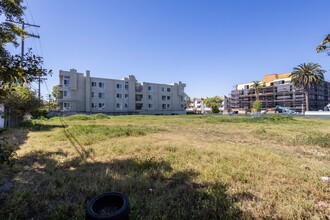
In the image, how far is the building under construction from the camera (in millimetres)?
75312

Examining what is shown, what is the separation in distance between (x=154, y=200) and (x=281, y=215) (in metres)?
2.17

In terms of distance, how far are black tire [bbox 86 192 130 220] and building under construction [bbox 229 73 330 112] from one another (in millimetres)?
85862

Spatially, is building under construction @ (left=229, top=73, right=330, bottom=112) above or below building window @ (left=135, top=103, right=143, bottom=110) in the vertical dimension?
above

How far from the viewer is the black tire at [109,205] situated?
2434 millimetres

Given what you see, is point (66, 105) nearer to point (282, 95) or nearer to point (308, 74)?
point (308, 74)

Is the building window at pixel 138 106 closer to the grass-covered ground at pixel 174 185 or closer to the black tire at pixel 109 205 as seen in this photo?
the grass-covered ground at pixel 174 185

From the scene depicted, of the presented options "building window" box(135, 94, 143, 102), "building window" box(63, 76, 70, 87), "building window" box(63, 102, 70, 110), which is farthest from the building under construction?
"building window" box(63, 102, 70, 110)

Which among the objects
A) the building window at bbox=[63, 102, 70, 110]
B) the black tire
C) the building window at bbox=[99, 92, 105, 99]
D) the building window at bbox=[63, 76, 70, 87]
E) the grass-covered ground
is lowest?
the grass-covered ground

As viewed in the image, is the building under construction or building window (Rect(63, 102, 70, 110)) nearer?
building window (Rect(63, 102, 70, 110))

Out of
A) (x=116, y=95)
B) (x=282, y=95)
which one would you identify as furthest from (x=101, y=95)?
(x=282, y=95)

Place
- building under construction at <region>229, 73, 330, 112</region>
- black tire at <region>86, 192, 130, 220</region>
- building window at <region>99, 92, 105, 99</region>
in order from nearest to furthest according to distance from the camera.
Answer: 1. black tire at <region>86, 192, 130, 220</region>
2. building window at <region>99, 92, 105, 99</region>
3. building under construction at <region>229, 73, 330, 112</region>

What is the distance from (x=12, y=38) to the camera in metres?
4.85

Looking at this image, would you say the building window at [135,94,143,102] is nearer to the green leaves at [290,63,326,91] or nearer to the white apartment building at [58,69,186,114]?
the white apartment building at [58,69,186,114]

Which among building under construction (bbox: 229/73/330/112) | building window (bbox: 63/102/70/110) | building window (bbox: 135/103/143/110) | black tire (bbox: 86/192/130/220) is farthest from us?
building under construction (bbox: 229/73/330/112)
